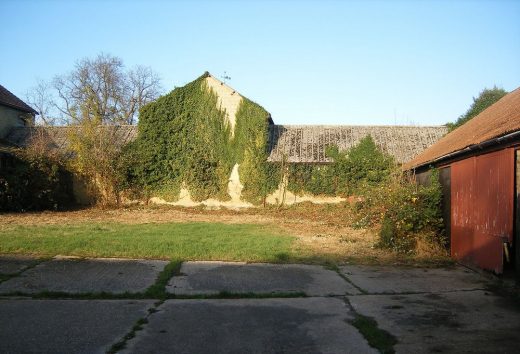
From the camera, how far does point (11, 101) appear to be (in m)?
29.0

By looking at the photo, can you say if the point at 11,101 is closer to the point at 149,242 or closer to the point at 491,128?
the point at 149,242

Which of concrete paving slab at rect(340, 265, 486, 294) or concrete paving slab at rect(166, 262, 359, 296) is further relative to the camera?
concrete paving slab at rect(340, 265, 486, 294)

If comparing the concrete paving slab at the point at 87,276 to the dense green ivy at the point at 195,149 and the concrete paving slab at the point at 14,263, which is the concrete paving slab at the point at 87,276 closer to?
the concrete paving slab at the point at 14,263

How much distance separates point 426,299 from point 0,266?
796cm

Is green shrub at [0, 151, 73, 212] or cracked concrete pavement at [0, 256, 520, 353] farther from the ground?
green shrub at [0, 151, 73, 212]

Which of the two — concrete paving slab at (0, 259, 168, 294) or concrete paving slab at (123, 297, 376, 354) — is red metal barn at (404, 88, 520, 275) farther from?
concrete paving slab at (0, 259, 168, 294)

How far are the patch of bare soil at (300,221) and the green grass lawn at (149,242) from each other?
1.09 metres

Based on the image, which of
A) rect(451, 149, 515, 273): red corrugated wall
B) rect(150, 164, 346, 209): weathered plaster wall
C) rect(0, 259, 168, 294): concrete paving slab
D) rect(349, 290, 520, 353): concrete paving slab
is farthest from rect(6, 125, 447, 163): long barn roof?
rect(349, 290, 520, 353): concrete paving slab

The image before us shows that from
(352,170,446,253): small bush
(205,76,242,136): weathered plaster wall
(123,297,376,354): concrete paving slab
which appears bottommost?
(123,297,376,354): concrete paving slab

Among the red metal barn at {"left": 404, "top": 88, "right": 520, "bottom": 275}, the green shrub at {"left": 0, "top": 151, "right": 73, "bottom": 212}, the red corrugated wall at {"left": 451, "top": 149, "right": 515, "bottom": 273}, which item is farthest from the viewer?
the green shrub at {"left": 0, "top": 151, "right": 73, "bottom": 212}

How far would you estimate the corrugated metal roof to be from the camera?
88.7 ft

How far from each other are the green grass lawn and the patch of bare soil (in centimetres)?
109

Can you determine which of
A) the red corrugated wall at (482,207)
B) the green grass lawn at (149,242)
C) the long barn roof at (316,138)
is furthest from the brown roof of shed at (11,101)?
the red corrugated wall at (482,207)

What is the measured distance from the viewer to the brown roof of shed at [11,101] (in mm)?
28131
